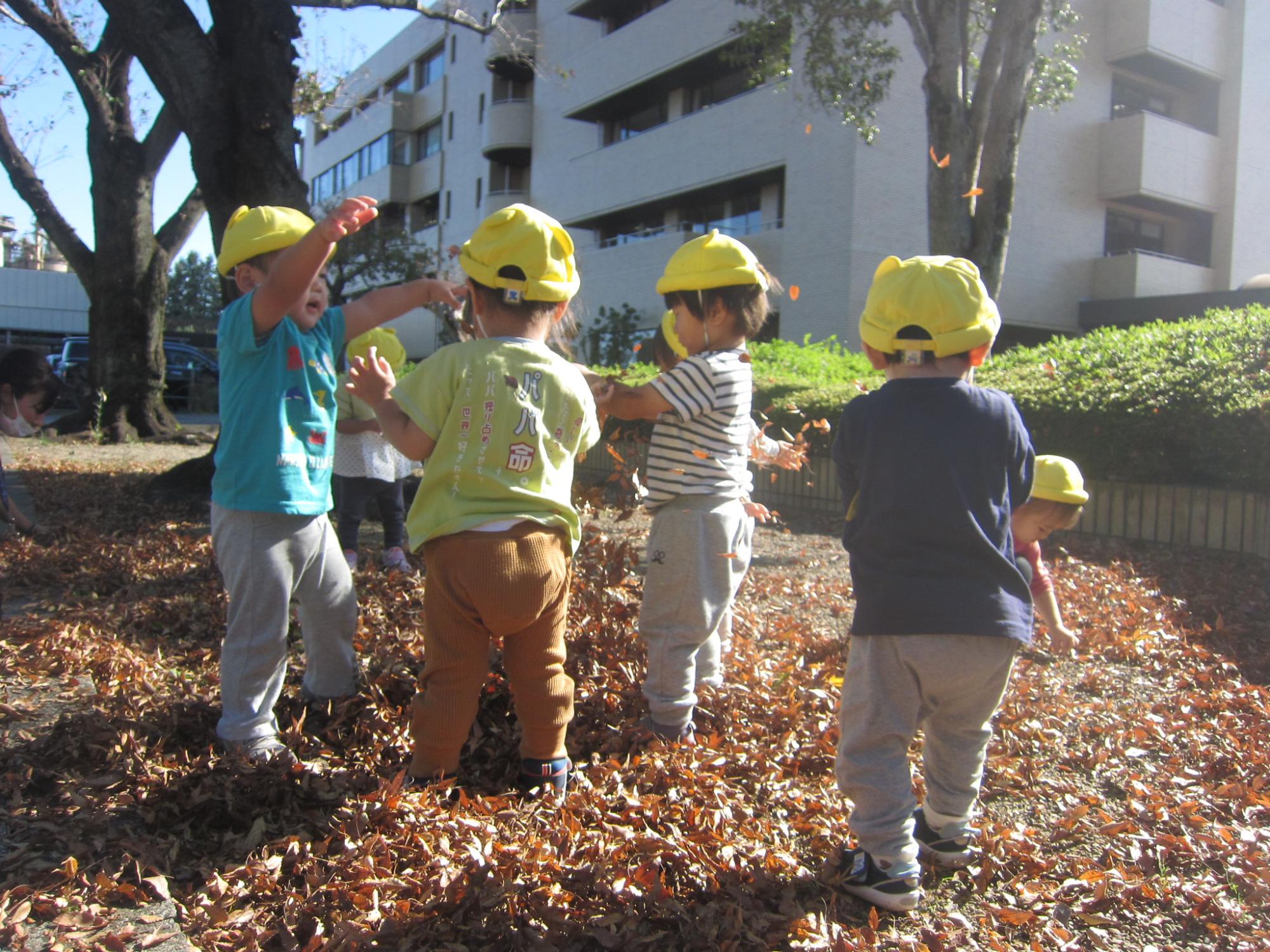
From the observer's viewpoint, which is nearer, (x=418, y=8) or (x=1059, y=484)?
(x=1059, y=484)

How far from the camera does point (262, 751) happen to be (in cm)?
304

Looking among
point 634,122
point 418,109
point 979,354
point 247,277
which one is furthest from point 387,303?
point 418,109

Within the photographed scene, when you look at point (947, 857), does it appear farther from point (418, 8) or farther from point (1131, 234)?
point (1131, 234)

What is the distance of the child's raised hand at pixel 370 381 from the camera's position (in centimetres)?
274

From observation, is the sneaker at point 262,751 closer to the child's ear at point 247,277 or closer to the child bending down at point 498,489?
the child bending down at point 498,489

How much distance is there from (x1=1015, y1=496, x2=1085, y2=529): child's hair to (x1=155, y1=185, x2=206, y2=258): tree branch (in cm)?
1460

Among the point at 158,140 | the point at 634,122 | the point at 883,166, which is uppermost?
the point at 634,122

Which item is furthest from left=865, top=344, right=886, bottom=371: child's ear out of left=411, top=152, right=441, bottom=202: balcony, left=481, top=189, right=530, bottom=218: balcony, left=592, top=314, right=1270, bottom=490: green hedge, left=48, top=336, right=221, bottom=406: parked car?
left=411, top=152, right=441, bottom=202: balcony

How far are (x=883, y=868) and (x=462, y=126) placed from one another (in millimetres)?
36598

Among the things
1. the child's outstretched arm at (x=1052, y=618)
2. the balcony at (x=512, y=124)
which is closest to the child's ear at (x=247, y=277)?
the child's outstretched arm at (x=1052, y=618)

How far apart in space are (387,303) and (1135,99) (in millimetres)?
24754

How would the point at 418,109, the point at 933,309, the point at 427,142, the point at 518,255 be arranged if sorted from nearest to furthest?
the point at 933,309 < the point at 518,255 < the point at 418,109 < the point at 427,142

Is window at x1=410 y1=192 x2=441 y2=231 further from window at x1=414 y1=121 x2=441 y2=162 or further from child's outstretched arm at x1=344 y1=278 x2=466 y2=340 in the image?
child's outstretched arm at x1=344 y1=278 x2=466 y2=340

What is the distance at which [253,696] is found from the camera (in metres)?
3.07
